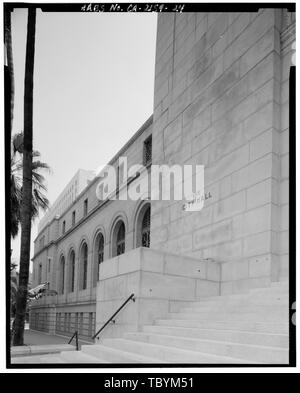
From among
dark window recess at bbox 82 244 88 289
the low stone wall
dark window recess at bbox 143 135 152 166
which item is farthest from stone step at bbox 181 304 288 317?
dark window recess at bbox 82 244 88 289

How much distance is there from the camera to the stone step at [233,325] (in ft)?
18.2

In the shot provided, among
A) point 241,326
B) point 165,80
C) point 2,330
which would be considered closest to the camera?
point 2,330

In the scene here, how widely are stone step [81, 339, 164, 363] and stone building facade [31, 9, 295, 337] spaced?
948mm

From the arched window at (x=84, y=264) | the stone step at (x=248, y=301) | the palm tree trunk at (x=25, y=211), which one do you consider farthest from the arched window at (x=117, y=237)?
the stone step at (x=248, y=301)

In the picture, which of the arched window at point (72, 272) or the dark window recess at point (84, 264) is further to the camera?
the arched window at point (72, 272)

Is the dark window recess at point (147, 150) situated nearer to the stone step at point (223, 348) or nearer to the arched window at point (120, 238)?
the arched window at point (120, 238)

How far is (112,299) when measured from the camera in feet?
27.7

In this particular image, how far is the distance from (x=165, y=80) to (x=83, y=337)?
16.6m

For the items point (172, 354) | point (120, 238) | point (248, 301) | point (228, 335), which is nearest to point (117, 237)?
point (120, 238)

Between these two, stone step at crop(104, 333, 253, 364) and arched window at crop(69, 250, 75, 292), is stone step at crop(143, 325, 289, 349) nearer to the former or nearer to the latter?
stone step at crop(104, 333, 253, 364)

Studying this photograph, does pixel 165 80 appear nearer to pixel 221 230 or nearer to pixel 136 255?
pixel 221 230

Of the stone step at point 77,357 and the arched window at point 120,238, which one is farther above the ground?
the arched window at point 120,238

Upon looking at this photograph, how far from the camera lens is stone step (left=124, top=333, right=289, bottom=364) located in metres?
4.30
